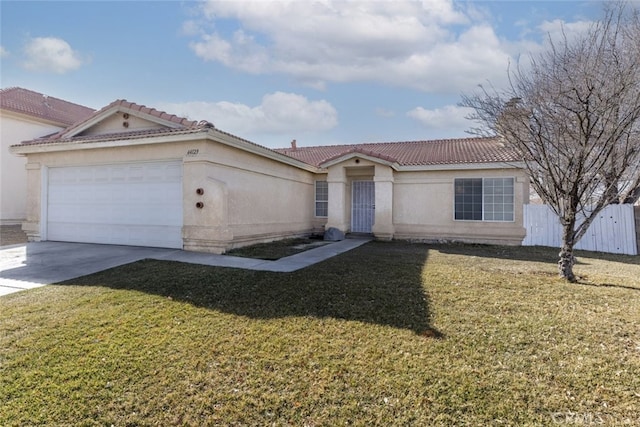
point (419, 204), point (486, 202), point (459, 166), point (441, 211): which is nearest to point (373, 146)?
point (419, 204)

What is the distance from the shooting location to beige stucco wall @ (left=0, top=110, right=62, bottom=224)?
18.4 meters

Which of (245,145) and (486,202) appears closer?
(245,145)

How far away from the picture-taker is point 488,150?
1661 centimetres

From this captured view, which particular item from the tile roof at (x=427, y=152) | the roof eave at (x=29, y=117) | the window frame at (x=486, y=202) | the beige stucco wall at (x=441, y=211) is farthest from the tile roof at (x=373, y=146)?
the roof eave at (x=29, y=117)

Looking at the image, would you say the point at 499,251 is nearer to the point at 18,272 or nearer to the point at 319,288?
the point at 319,288

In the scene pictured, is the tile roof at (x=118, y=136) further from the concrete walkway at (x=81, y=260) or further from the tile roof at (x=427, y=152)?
the tile roof at (x=427, y=152)

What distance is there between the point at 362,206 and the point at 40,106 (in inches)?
808

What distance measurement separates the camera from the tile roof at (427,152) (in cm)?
1516

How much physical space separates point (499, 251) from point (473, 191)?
125 inches

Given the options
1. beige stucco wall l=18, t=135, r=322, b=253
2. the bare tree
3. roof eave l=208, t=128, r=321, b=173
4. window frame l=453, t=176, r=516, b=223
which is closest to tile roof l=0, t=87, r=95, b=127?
beige stucco wall l=18, t=135, r=322, b=253

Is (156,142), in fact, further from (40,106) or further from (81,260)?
(40,106)

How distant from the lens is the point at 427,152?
60.5ft

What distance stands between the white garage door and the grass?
14.3ft

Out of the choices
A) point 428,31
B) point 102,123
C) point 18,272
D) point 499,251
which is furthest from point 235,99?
A: point 499,251
